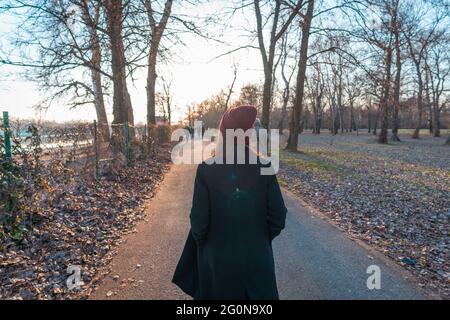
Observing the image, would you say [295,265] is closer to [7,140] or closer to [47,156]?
[7,140]

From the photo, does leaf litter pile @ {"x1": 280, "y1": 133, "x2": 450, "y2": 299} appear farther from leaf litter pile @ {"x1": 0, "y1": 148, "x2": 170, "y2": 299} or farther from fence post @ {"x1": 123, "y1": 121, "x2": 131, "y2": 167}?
fence post @ {"x1": 123, "y1": 121, "x2": 131, "y2": 167}

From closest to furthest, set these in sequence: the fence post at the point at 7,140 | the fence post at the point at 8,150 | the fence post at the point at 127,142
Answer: the fence post at the point at 8,150 < the fence post at the point at 7,140 < the fence post at the point at 127,142

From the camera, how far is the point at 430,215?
659cm

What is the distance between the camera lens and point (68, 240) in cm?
482

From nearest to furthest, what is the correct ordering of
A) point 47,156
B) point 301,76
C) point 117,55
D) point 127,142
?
point 47,156 → point 127,142 → point 117,55 → point 301,76

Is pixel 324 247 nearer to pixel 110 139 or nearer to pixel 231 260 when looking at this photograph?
pixel 231 260

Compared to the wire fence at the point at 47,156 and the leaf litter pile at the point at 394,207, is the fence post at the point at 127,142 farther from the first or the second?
the leaf litter pile at the point at 394,207

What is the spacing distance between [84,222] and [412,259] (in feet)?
17.6

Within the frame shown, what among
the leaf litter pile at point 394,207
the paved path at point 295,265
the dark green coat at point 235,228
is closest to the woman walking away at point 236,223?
the dark green coat at point 235,228

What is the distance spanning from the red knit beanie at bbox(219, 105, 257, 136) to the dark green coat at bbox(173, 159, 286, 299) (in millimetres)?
296

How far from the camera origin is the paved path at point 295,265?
11.6 feet

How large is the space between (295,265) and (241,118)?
8.85 ft

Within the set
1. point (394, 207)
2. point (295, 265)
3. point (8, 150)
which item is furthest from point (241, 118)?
point (394, 207)
